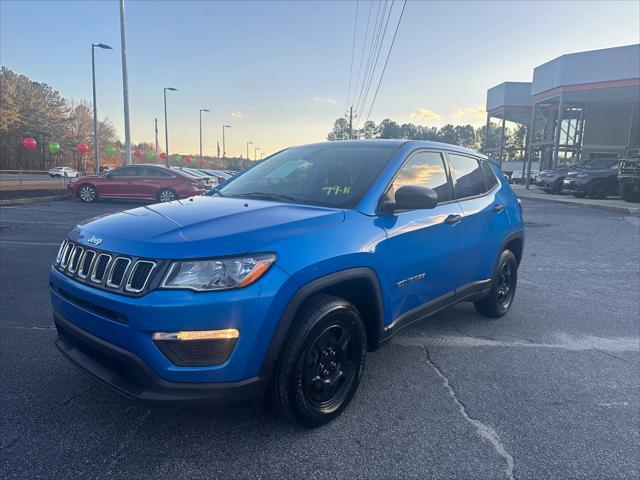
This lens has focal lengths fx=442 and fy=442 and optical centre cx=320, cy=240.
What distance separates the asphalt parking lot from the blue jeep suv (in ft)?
1.05

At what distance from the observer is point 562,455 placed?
8.05ft

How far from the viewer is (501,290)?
4664 mm

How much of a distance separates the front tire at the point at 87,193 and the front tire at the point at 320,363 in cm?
1595

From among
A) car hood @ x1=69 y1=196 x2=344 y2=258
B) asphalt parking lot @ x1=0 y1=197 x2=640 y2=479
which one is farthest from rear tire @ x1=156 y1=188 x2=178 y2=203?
car hood @ x1=69 y1=196 x2=344 y2=258

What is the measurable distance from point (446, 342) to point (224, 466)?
2.41 metres

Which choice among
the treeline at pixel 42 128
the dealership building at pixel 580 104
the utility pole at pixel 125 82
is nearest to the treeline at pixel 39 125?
the treeline at pixel 42 128

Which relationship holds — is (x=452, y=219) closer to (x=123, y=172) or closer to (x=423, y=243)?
(x=423, y=243)

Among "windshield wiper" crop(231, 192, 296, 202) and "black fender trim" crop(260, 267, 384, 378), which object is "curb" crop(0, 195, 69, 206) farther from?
"black fender trim" crop(260, 267, 384, 378)

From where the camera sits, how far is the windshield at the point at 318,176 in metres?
3.10

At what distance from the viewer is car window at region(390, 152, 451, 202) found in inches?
129

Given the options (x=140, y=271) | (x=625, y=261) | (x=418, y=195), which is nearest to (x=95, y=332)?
(x=140, y=271)

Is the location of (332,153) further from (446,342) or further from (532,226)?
(532,226)

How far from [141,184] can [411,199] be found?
47.7ft

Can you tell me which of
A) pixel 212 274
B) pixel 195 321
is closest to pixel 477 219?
pixel 212 274
